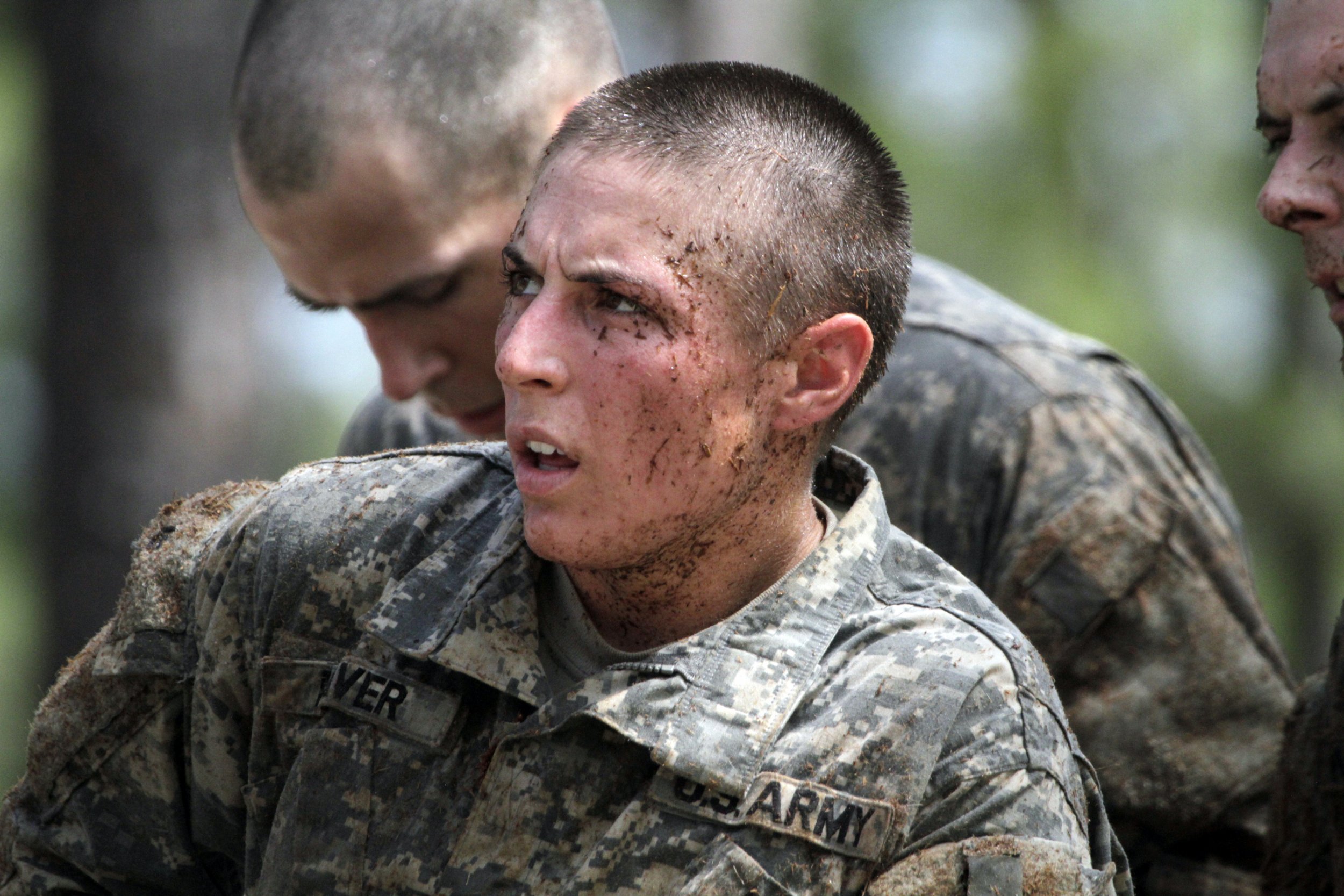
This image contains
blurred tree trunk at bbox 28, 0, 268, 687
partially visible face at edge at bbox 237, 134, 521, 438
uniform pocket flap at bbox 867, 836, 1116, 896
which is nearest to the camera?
uniform pocket flap at bbox 867, 836, 1116, 896

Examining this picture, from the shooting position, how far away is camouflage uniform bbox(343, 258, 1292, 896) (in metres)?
3.94

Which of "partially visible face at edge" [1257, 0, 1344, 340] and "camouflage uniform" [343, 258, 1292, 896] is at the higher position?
"partially visible face at edge" [1257, 0, 1344, 340]

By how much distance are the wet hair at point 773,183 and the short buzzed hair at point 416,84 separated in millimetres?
1087

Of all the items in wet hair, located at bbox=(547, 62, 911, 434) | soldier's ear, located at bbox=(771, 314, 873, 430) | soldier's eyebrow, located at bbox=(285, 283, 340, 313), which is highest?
wet hair, located at bbox=(547, 62, 911, 434)

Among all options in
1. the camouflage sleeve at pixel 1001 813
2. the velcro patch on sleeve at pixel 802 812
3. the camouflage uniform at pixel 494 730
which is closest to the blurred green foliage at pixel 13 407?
the camouflage uniform at pixel 494 730

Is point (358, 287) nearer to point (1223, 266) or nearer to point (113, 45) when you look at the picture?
point (113, 45)

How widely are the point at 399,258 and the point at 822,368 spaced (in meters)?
1.52

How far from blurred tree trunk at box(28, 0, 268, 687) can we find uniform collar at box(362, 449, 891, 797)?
5255 mm

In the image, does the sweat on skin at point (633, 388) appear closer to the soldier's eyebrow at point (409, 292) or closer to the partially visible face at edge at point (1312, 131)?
the partially visible face at edge at point (1312, 131)

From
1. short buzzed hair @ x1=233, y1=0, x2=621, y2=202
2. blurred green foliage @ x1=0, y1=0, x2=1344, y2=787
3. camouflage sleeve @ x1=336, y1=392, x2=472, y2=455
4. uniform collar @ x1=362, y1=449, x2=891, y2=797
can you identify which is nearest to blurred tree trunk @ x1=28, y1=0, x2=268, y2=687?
camouflage sleeve @ x1=336, y1=392, x2=472, y2=455

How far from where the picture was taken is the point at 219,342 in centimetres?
775

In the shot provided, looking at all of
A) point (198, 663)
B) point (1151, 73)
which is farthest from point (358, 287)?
point (1151, 73)

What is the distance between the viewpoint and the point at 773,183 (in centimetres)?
266

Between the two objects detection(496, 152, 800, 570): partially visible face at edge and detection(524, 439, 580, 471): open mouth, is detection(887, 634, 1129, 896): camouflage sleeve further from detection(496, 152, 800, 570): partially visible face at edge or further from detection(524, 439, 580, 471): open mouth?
detection(524, 439, 580, 471): open mouth
